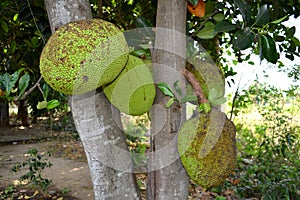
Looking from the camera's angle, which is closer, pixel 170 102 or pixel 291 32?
pixel 170 102

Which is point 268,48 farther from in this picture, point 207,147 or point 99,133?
point 99,133

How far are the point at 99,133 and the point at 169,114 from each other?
0.16m

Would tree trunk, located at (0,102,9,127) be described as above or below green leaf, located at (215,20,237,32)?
above

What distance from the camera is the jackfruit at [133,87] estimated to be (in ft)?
2.51

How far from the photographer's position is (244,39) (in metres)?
0.72

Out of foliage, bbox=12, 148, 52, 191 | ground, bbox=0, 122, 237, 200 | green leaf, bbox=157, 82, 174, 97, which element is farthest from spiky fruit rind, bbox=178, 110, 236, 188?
foliage, bbox=12, 148, 52, 191

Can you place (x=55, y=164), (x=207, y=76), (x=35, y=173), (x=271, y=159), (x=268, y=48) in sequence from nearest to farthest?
(x=268, y=48) < (x=207, y=76) < (x=35, y=173) < (x=271, y=159) < (x=55, y=164)

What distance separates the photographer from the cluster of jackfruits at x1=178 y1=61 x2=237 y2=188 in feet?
2.45

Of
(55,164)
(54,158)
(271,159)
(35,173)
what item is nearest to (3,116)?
(54,158)

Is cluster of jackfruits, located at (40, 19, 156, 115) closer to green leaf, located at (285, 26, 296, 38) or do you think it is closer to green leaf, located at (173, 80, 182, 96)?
green leaf, located at (173, 80, 182, 96)

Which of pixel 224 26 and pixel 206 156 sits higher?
pixel 224 26

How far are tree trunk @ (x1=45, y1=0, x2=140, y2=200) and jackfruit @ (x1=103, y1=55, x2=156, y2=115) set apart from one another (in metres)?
0.03

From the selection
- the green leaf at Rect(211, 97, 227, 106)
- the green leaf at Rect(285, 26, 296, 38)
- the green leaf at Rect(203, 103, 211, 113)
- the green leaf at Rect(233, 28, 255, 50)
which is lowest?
the green leaf at Rect(203, 103, 211, 113)

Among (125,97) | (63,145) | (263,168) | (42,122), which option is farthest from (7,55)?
(42,122)
